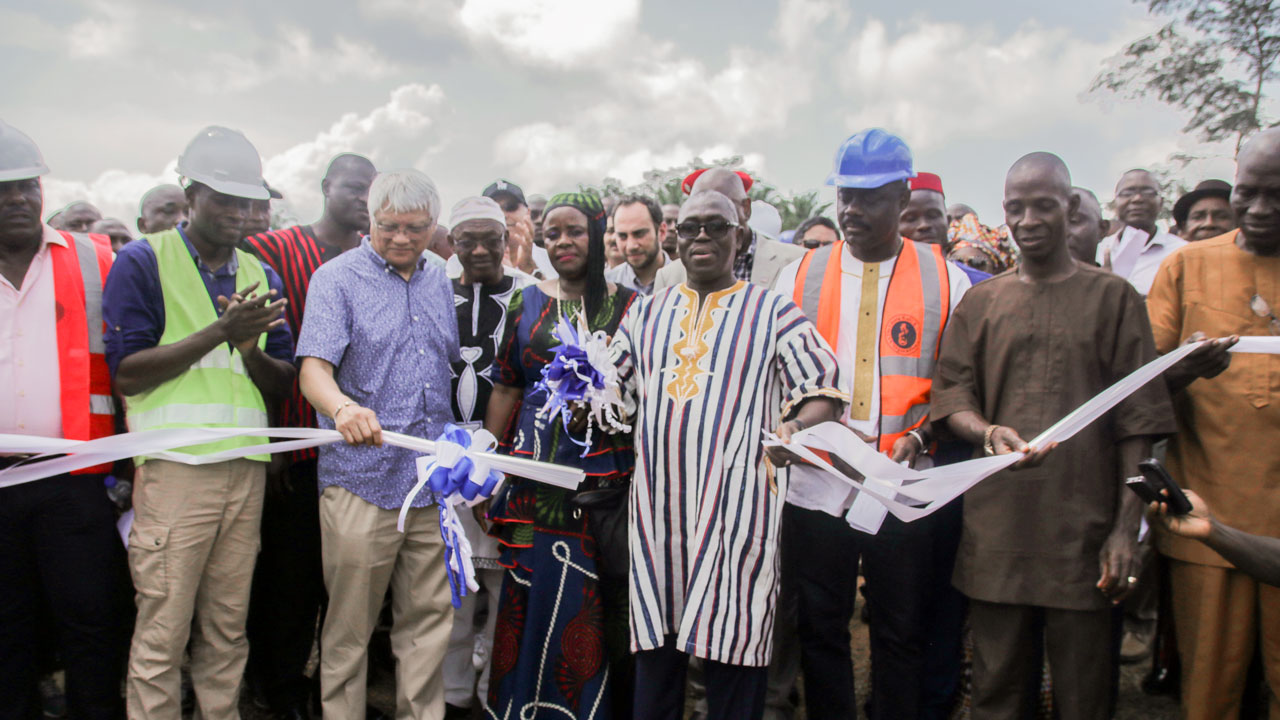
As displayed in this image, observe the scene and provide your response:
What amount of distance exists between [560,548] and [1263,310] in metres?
2.86

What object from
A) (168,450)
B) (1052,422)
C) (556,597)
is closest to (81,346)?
(168,450)

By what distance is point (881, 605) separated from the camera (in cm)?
342

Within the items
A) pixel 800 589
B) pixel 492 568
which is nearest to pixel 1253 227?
pixel 800 589

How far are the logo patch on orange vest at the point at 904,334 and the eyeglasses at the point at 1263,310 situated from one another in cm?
118

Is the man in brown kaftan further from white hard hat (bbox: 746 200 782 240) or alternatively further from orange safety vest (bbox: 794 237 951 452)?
white hard hat (bbox: 746 200 782 240)

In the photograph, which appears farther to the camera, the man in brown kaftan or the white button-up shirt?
the white button-up shirt

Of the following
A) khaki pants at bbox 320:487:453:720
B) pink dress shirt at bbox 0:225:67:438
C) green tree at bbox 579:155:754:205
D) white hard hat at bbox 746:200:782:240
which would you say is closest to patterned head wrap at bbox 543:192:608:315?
khaki pants at bbox 320:487:453:720

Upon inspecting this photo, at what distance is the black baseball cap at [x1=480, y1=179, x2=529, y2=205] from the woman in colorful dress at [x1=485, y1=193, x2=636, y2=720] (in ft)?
7.58

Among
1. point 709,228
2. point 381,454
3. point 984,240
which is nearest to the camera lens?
point 709,228

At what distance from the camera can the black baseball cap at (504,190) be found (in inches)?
239

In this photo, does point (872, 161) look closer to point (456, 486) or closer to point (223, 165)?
point (456, 486)

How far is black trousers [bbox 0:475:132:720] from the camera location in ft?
10.9

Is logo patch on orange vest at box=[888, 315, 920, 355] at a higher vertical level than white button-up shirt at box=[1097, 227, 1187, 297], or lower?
lower

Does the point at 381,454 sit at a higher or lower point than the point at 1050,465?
lower
